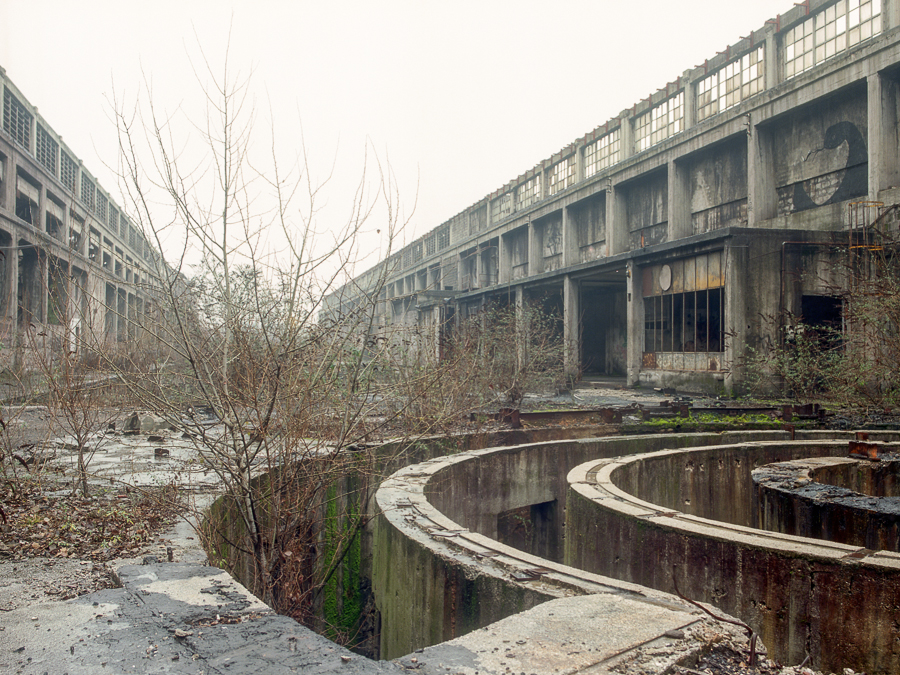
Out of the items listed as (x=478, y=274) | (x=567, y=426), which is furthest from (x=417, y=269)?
(x=567, y=426)

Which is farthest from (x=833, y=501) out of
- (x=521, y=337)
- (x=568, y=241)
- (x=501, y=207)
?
(x=501, y=207)

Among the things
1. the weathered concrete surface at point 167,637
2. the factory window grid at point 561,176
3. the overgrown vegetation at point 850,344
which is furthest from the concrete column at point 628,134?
the weathered concrete surface at point 167,637

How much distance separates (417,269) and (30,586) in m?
41.5

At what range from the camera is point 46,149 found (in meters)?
29.1

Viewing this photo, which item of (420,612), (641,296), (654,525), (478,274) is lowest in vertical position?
(420,612)

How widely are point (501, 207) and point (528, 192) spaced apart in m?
3.05

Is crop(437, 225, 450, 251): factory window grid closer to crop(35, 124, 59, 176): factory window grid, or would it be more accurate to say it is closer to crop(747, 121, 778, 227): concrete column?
crop(35, 124, 59, 176): factory window grid

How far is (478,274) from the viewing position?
117 feet

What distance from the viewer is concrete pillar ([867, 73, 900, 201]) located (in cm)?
1562

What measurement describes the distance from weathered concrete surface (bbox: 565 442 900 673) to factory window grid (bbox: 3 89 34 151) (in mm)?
27024

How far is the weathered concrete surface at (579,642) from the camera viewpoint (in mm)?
2547

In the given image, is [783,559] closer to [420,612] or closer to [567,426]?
[420,612]

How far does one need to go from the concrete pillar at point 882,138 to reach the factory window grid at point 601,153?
11187 mm

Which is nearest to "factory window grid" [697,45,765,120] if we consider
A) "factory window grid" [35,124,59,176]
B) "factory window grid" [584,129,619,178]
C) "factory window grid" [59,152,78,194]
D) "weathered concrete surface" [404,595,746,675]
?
"factory window grid" [584,129,619,178]
